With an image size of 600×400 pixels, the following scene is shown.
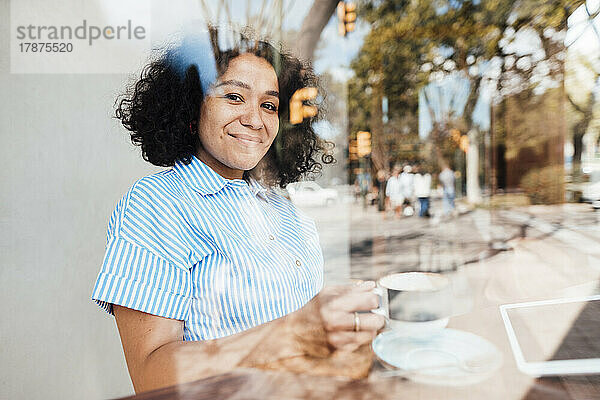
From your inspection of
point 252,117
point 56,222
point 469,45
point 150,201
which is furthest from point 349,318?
point 56,222

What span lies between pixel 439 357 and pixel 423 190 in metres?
0.71

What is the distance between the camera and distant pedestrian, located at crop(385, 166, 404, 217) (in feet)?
4.35

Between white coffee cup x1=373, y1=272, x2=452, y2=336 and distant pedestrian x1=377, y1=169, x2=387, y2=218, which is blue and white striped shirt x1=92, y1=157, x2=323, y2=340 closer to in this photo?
white coffee cup x1=373, y1=272, x2=452, y2=336

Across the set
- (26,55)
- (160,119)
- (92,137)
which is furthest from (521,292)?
(26,55)

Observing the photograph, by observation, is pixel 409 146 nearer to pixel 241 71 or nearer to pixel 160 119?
pixel 241 71

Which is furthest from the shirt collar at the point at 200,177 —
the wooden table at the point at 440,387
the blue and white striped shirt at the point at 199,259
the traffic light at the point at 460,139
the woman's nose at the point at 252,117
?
the traffic light at the point at 460,139

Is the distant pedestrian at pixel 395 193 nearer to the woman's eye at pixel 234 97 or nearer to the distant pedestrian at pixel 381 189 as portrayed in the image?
the distant pedestrian at pixel 381 189

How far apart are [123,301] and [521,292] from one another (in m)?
0.84

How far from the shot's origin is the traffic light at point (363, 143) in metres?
1.36

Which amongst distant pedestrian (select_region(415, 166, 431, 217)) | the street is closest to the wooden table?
the street

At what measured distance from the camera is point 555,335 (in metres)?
0.76

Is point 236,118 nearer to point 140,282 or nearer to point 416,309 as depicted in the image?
point 140,282

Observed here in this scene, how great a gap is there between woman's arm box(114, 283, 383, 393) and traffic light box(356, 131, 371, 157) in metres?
0.66

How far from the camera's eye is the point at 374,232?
1.36m
